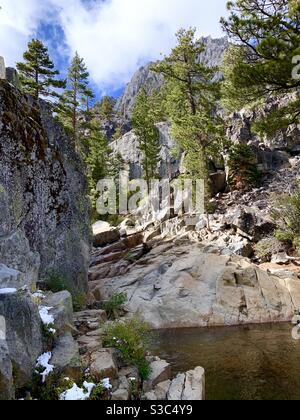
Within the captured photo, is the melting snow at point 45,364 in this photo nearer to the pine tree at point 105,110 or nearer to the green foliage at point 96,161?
the green foliage at point 96,161

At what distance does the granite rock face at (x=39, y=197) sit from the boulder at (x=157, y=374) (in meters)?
4.75

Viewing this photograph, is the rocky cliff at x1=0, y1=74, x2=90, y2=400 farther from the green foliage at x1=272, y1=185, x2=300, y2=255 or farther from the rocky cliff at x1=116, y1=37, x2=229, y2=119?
the rocky cliff at x1=116, y1=37, x2=229, y2=119

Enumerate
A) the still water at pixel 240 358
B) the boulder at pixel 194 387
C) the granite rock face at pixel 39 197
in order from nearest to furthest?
the boulder at pixel 194 387 < the still water at pixel 240 358 < the granite rock face at pixel 39 197

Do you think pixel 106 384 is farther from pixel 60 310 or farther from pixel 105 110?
pixel 105 110

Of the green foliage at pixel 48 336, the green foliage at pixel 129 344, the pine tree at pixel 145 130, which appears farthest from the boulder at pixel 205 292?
the pine tree at pixel 145 130

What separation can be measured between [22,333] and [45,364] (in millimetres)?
908

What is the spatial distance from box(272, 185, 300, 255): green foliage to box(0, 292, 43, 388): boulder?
21128 millimetres

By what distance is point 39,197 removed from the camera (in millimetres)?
15172

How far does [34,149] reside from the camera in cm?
1542

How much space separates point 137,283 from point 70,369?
1567 centimetres

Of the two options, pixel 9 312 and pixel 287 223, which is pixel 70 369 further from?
pixel 287 223

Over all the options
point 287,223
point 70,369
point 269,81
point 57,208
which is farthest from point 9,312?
point 287,223

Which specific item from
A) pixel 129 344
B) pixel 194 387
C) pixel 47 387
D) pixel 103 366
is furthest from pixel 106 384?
pixel 194 387

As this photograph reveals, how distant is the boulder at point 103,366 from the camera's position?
8.34m
